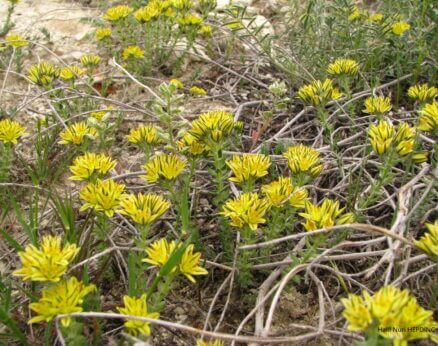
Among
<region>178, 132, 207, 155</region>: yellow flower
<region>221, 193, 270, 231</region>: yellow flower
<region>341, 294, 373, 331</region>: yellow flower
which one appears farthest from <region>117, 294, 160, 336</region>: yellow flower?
<region>178, 132, 207, 155</region>: yellow flower

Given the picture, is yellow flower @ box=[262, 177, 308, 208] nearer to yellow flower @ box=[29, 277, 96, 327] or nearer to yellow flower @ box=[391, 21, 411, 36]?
yellow flower @ box=[29, 277, 96, 327]

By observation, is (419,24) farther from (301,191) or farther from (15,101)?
(15,101)

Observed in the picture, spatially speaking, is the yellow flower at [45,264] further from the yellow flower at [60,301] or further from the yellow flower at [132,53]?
the yellow flower at [132,53]

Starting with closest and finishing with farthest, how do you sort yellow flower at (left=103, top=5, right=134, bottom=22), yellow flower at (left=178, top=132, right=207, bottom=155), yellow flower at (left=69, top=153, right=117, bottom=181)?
yellow flower at (left=69, top=153, right=117, bottom=181) < yellow flower at (left=178, top=132, right=207, bottom=155) < yellow flower at (left=103, top=5, right=134, bottom=22)

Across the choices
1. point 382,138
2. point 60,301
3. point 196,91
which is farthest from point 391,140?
point 196,91

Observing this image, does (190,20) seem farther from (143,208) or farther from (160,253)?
(160,253)

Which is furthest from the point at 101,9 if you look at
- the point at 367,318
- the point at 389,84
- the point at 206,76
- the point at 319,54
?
the point at 367,318

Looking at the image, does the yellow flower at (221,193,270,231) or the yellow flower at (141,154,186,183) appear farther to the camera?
the yellow flower at (141,154,186,183)

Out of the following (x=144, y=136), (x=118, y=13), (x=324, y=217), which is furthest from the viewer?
(x=118, y=13)
